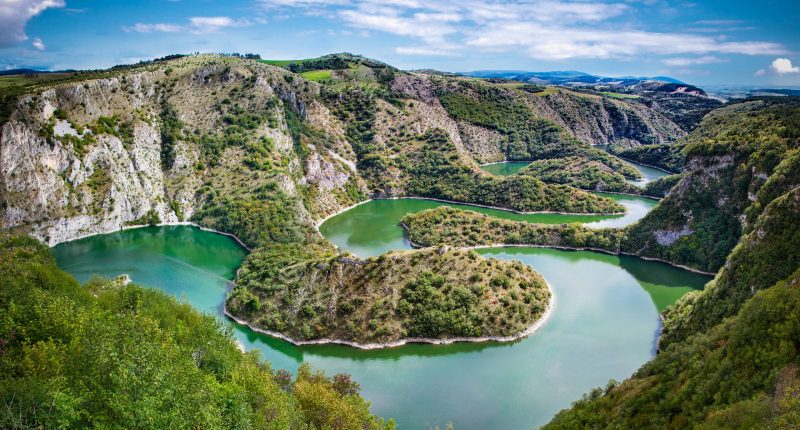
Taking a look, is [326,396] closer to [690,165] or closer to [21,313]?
[21,313]

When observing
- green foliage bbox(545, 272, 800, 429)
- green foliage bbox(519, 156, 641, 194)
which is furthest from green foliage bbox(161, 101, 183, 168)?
green foliage bbox(519, 156, 641, 194)

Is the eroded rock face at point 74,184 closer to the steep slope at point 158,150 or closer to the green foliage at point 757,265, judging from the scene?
the steep slope at point 158,150

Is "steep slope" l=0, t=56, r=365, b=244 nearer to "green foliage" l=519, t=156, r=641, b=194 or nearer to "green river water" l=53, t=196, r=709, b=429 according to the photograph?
"green river water" l=53, t=196, r=709, b=429

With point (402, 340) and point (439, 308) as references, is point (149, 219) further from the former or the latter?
point (439, 308)

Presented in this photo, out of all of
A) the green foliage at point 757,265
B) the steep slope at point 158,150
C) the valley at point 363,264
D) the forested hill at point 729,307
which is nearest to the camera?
the forested hill at point 729,307

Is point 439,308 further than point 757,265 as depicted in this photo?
Yes

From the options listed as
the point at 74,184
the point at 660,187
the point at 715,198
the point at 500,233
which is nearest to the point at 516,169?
the point at 660,187

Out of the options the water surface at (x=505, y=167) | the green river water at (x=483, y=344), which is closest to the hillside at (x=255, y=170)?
the green river water at (x=483, y=344)
